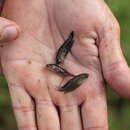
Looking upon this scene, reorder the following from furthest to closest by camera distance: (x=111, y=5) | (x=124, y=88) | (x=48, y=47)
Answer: (x=111, y=5) < (x=48, y=47) < (x=124, y=88)

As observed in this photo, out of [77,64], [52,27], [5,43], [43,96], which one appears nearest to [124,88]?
[77,64]

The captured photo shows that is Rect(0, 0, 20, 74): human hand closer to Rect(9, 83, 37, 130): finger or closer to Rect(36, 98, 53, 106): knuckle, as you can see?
Rect(9, 83, 37, 130): finger

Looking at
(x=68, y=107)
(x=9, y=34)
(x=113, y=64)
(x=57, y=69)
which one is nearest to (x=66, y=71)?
(x=57, y=69)

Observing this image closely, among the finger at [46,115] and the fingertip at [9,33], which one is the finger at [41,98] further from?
the fingertip at [9,33]

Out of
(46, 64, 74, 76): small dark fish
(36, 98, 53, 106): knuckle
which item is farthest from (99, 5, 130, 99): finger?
(36, 98, 53, 106): knuckle

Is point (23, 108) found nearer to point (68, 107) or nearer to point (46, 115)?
point (46, 115)

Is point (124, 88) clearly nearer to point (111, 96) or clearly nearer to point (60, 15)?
point (60, 15)
